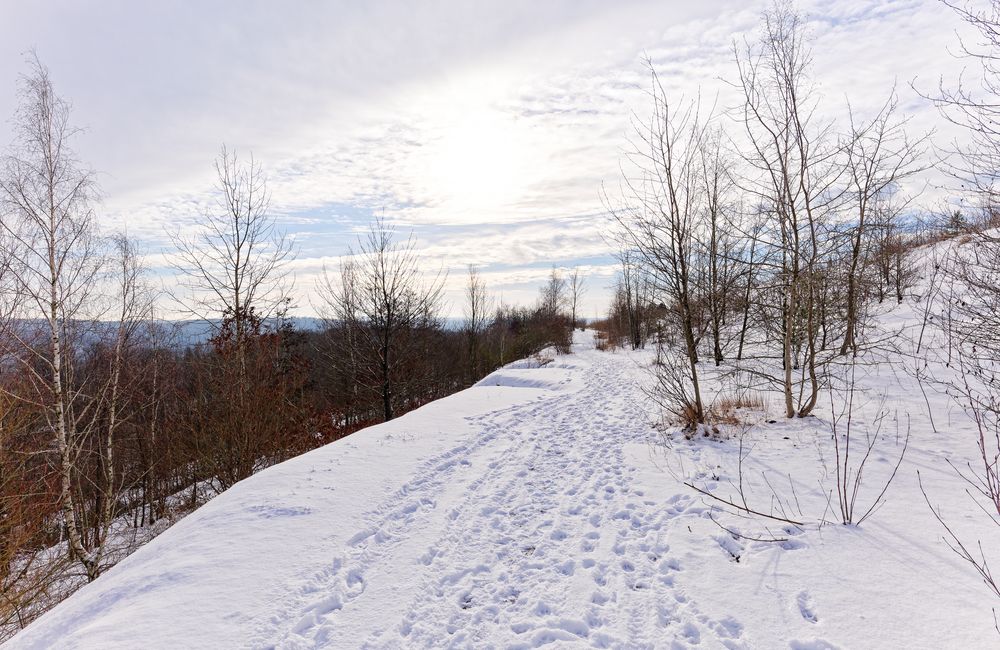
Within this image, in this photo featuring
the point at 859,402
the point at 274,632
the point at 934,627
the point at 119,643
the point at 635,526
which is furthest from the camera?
the point at 859,402

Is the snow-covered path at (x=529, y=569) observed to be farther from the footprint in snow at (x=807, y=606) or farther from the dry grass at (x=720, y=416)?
the dry grass at (x=720, y=416)

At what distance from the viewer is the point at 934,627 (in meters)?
2.30

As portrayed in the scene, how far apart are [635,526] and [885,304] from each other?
67.6 feet

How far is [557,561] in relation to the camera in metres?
3.53

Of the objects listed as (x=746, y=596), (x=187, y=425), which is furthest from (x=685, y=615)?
(x=187, y=425)

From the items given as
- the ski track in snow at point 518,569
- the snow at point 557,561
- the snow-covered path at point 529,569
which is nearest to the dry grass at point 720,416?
the snow at point 557,561

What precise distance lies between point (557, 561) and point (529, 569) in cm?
28

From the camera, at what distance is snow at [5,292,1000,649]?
258 cm

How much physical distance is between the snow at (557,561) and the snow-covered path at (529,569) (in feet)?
0.05

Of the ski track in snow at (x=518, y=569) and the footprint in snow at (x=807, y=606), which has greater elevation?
the footprint in snow at (x=807, y=606)

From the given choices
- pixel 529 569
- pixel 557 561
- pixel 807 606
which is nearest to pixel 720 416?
pixel 807 606

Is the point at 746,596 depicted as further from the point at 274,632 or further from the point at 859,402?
the point at 859,402

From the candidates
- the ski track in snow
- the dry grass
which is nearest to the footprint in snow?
the ski track in snow

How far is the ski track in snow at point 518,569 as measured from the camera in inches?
105
